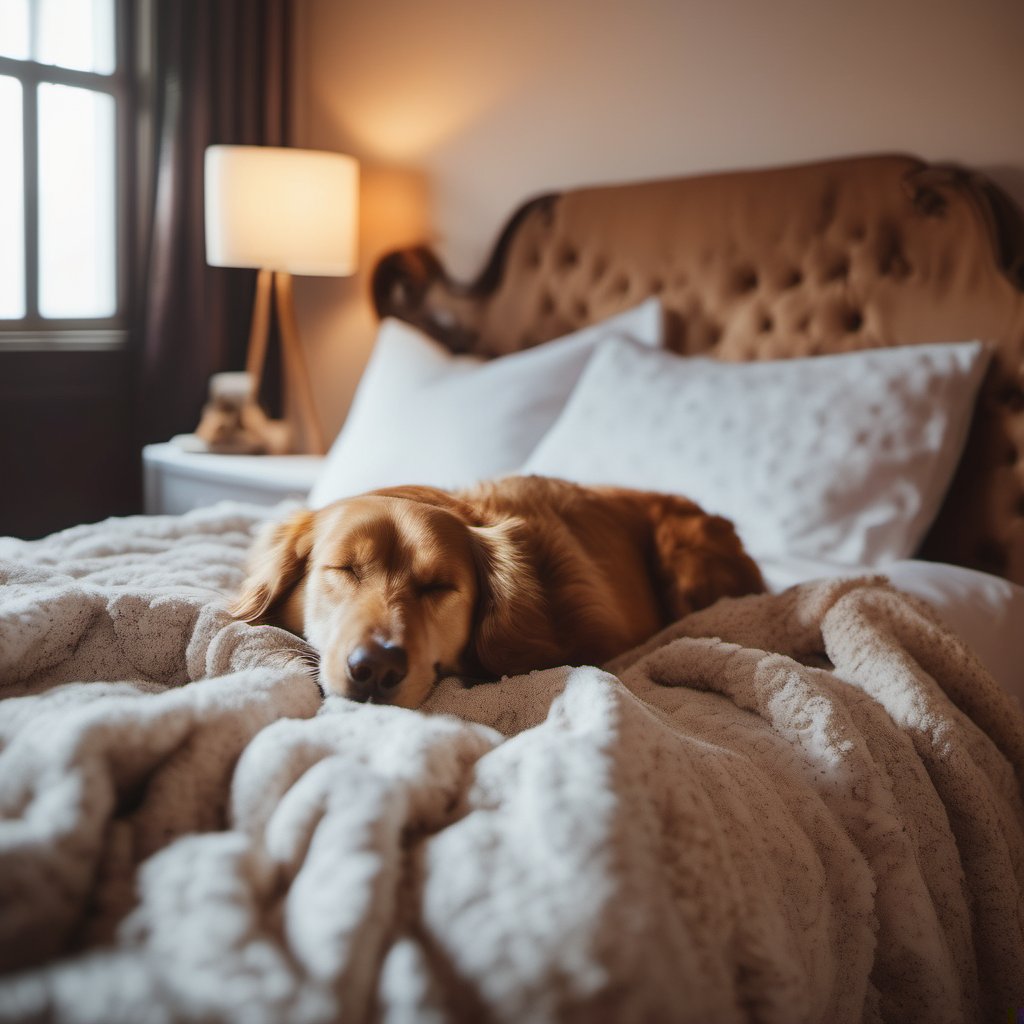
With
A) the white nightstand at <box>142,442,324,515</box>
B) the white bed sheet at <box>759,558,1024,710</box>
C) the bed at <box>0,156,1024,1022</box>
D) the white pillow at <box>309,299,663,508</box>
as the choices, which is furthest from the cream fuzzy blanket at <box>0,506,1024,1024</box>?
the white nightstand at <box>142,442,324,515</box>

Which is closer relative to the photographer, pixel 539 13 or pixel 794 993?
pixel 794 993

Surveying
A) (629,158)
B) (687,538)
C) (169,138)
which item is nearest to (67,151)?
(169,138)

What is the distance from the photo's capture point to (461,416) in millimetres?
2416

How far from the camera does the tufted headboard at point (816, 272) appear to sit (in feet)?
7.20

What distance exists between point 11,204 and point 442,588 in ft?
9.84

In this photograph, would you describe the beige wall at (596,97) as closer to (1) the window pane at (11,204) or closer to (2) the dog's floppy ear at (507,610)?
(1) the window pane at (11,204)

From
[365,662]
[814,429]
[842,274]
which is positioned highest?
[842,274]

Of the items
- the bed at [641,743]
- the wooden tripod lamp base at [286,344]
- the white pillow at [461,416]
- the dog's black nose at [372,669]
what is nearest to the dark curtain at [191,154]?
the wooden tripod lamp base at [286,344]

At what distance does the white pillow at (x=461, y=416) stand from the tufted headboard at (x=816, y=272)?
168 millimetres

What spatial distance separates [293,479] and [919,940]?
226 centimetres

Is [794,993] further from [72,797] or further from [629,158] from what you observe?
[629,158]

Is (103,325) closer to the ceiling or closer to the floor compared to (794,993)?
closer to the ceiling

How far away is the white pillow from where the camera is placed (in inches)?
91.9

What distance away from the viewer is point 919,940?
0.98 meters
